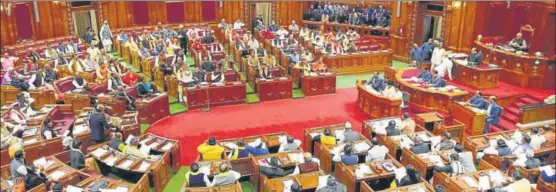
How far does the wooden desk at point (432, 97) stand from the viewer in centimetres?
1255

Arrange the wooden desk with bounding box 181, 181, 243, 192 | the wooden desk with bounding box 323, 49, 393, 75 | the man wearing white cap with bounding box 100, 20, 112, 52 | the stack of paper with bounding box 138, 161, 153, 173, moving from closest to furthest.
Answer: the wooden desk with bounding box 181, 181, 243, 192
the stack of paper with bounding box 138, 161, 153, 173
the wooden desk with bounding box 323, 49, 393, 75
the man wearing white cap with bounding box 100, 20, 112, 52

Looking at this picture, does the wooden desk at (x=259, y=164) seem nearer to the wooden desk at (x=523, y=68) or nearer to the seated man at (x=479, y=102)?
the seated man at (x=479, y=102)

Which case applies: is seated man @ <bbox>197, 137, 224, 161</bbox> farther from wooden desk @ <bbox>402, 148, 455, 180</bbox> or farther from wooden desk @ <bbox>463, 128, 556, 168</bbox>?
wooden desk @ <bbox>463, 128, 556, 168</bbox>

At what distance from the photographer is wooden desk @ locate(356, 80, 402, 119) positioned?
1211 centimetres

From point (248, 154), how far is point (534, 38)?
11.2m

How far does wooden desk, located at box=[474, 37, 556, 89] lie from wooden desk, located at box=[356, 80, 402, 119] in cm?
517

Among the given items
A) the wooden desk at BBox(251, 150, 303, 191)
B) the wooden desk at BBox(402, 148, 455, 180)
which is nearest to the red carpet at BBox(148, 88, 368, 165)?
the wooden desk at BBox(251, 150, 303, 191)

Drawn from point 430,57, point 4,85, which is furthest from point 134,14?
point 430,57

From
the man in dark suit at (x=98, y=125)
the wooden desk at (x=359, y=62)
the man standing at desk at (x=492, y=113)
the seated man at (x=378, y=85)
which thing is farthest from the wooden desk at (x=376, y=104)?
the man in dark suit at (x=98, y=125)

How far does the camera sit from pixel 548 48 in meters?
15.1

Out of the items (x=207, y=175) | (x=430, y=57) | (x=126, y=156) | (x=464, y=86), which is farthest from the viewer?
(x=430, y=57)

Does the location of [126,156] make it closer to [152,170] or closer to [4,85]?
[152,170]

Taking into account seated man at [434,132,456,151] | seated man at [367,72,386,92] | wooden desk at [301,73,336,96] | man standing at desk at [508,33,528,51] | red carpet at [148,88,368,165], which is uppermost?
man standing at desk at [508,33,528,51]

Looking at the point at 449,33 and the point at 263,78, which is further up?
the point at 449,33
